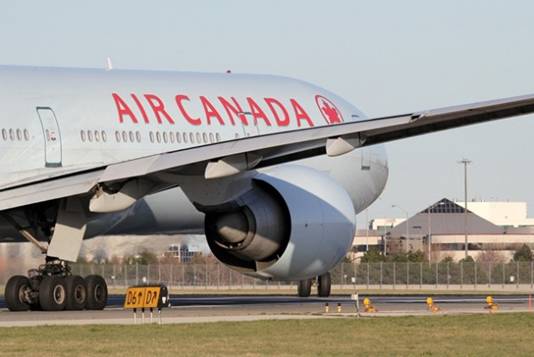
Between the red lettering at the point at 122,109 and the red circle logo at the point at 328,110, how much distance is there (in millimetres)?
5930

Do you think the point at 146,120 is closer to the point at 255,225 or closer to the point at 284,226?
the point at 255,225

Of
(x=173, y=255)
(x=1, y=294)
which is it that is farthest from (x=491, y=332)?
(x=173, y=255)

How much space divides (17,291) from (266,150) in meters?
6.78

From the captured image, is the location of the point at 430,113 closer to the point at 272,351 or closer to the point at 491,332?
the point at 491,332

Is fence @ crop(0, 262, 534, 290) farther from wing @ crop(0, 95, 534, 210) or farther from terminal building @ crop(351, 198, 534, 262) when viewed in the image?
terminal building @ crop(351, 198, 534, 262)

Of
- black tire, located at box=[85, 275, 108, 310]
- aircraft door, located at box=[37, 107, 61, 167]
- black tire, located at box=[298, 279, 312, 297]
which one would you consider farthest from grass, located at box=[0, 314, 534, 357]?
black tire, located at box=[298, 279, 312, 297]

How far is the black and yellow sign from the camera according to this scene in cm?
2592

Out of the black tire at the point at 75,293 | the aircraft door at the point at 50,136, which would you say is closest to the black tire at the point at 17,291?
the black tire at the point at 75,293

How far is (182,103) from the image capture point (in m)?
32.8

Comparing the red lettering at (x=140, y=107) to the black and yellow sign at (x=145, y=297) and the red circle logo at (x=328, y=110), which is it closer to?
the red circle logo at (x=328, y=110)

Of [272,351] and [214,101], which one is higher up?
[214,101]

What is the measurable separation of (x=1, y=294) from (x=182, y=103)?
17986mm

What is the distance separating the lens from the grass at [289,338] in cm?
1978

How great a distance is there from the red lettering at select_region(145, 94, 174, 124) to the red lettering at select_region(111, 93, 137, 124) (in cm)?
71
